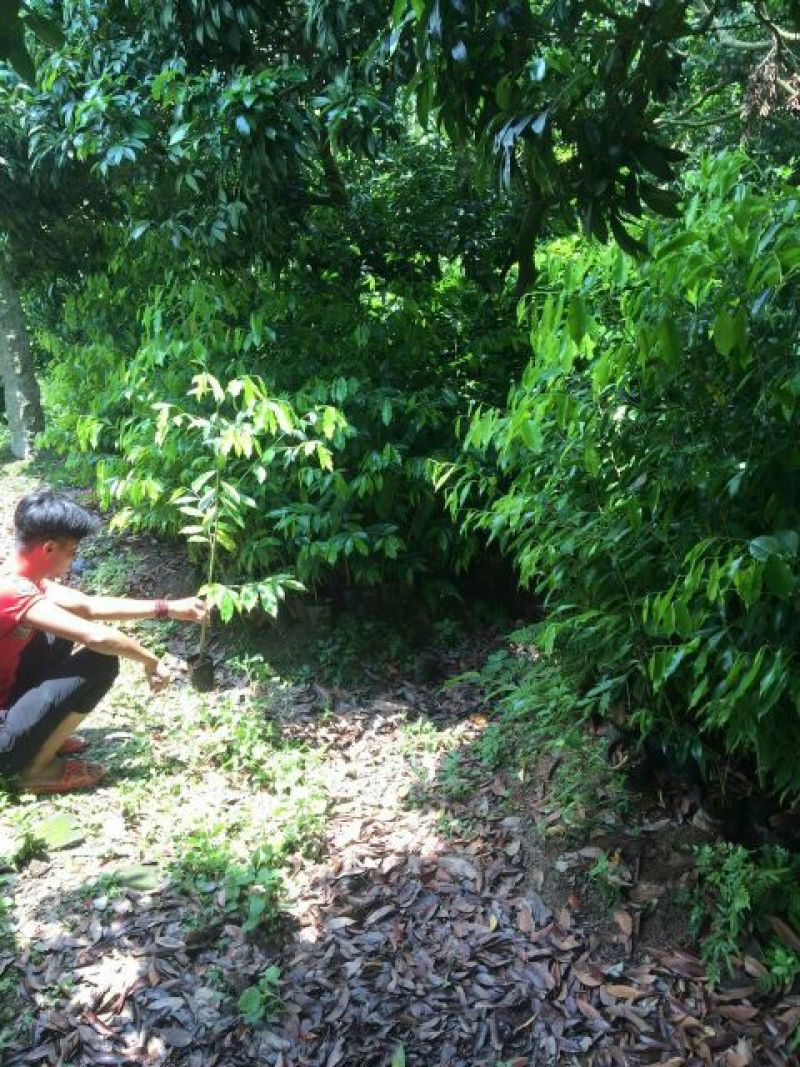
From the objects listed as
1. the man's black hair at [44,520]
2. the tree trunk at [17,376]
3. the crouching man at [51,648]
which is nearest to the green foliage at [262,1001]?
the crouching man at [51,648]

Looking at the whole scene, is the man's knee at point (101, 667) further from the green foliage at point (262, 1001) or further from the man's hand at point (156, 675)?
the green foliage at point (262, 1001)

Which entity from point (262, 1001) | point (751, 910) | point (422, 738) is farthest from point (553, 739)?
point (262, 1001)

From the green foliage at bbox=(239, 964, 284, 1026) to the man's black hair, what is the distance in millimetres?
1682

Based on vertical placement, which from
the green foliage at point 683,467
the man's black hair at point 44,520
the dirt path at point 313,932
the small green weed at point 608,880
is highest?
the green foliage at point 683,467

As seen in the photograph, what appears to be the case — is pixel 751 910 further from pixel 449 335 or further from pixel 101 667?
pixel 449 335

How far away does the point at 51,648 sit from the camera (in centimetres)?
346

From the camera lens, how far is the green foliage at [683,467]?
6.04 ft

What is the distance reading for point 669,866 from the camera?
2.71m

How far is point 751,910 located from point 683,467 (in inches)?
52.5

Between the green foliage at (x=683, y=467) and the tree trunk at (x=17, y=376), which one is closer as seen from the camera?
the green foliage at (x=683, y=467)

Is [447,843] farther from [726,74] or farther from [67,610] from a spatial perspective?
[726,74]

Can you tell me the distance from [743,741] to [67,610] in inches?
98.0

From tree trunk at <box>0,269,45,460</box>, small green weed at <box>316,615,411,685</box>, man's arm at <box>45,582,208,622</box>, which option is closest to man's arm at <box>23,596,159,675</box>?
man's arm at <box>45,582,208,622</box>

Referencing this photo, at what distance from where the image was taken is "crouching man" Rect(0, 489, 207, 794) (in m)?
3.08
